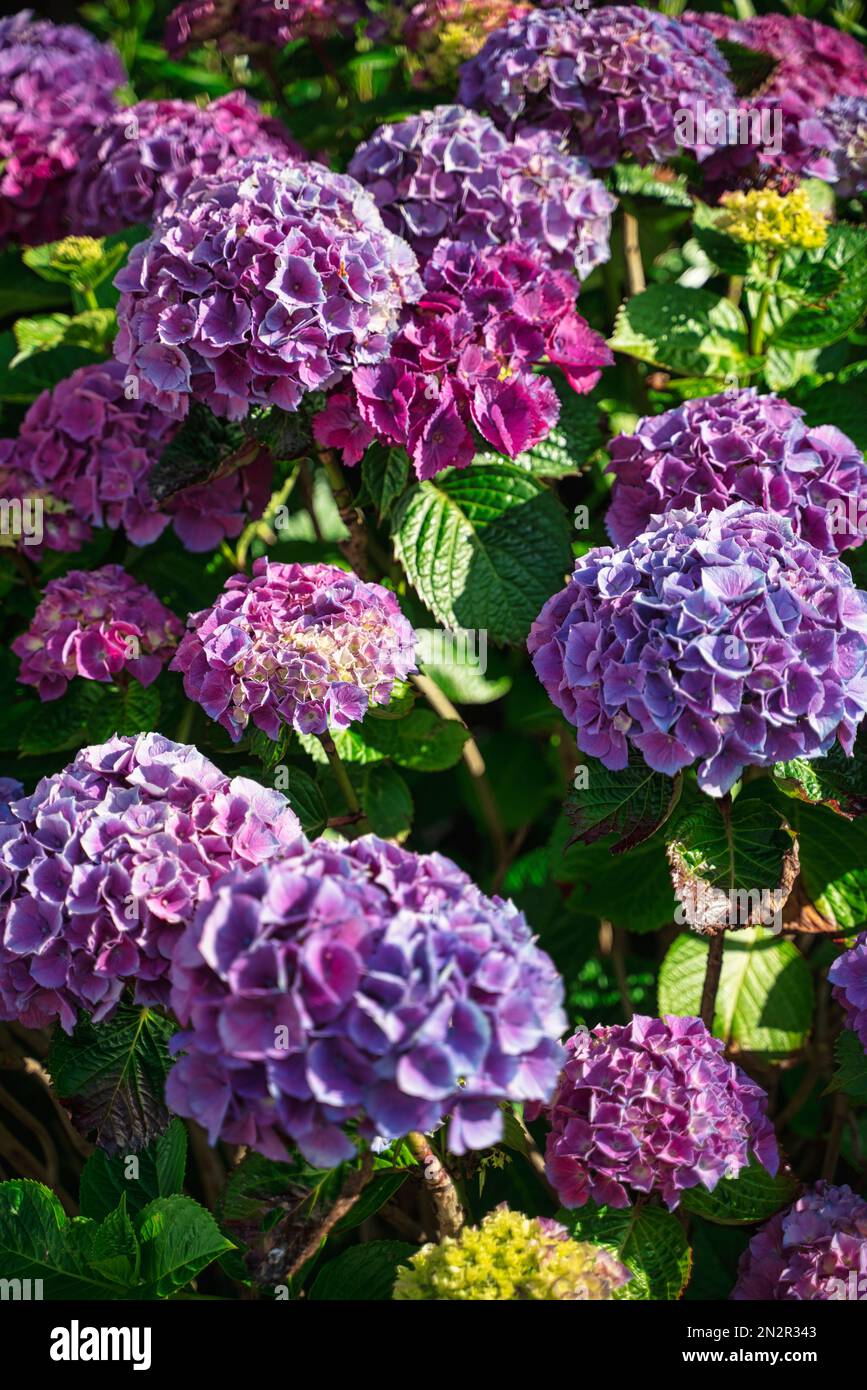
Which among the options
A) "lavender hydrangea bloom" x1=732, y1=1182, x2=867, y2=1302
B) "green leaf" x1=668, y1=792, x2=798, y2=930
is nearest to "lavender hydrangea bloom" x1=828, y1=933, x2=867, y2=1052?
"green leaf" x1=668, y1=792, x2=798, y2=930

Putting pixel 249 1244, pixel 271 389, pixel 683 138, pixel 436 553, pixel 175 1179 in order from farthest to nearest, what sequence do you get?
pixel 683 138
pixel 436 553
pixel 271 389
pixel 175 1179
pixel 249 1244

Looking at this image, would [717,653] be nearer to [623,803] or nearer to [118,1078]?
[623,803]

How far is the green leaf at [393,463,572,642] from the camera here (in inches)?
78.8

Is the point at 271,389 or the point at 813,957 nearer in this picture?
the point at 271,389

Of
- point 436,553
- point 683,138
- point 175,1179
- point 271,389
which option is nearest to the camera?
point 175,1179

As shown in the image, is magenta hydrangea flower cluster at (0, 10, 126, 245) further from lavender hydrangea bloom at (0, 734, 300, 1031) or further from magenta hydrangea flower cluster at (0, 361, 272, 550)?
lavender hydrangea bloom at (0, 734, 300, 1031)

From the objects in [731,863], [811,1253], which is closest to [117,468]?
[731,863]

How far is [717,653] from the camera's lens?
1.50 meters

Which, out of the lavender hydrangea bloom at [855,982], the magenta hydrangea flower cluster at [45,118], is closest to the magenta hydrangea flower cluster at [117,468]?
the magenta hydrangea flower cluster at [45,118]

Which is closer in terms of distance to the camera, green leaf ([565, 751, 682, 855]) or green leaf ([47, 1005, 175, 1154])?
green leaf ([47, 1005, 175, 1154])

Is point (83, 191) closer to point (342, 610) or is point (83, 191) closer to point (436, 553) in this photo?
point (436, 553)

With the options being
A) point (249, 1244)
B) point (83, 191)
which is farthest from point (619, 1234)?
point (83, 191)

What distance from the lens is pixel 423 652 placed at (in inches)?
90.0
